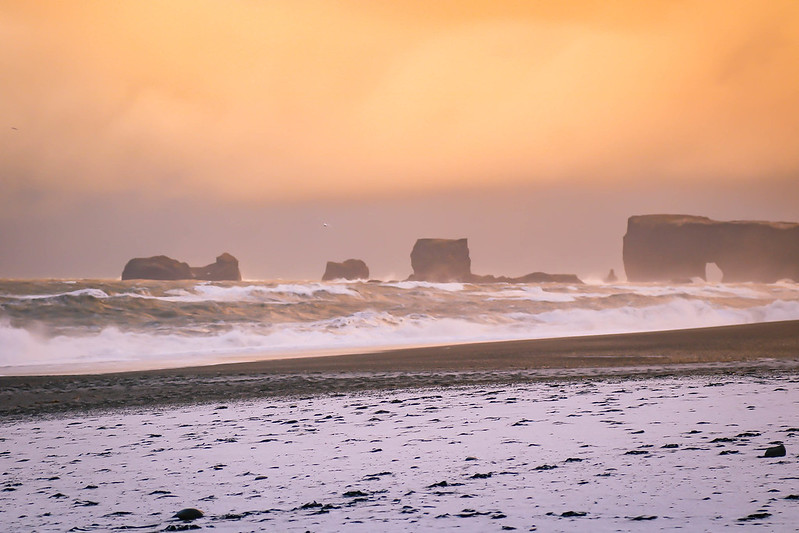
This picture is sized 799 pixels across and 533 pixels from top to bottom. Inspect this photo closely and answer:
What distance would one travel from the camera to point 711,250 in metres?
134

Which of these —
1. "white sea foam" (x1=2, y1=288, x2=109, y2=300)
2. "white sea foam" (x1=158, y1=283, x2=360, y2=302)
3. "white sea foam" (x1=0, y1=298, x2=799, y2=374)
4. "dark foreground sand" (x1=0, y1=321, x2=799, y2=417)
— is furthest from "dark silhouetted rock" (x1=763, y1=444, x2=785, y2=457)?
"white sea foam" (x1=158, y1=283, x2=360, y2=302)

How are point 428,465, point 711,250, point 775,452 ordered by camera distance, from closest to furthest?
1. point 775,452
2. point 428,465
3. point 711,250

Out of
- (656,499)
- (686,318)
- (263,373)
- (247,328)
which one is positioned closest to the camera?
(656,499)

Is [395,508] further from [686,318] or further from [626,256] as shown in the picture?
[626,256]

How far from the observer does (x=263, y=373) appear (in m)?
16.5

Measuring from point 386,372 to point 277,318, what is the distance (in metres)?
19.0

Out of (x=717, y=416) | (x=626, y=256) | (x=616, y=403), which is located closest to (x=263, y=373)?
(x=616, y=403)

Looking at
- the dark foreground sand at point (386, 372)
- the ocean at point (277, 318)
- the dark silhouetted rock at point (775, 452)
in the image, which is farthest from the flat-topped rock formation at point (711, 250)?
A: the dark silhouetted rock at point (775, 452)

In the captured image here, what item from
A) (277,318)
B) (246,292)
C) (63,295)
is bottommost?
(277,318)

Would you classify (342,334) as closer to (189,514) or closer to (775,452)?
(775,452)

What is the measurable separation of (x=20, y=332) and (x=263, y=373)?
562 inches

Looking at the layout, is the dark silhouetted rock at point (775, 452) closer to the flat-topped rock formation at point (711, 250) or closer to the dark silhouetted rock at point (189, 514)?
the dark silhouetted rock at point (189, 514)

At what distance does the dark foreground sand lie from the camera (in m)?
12.9

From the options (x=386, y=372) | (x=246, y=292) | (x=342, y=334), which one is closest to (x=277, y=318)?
(x=342, y=334)
